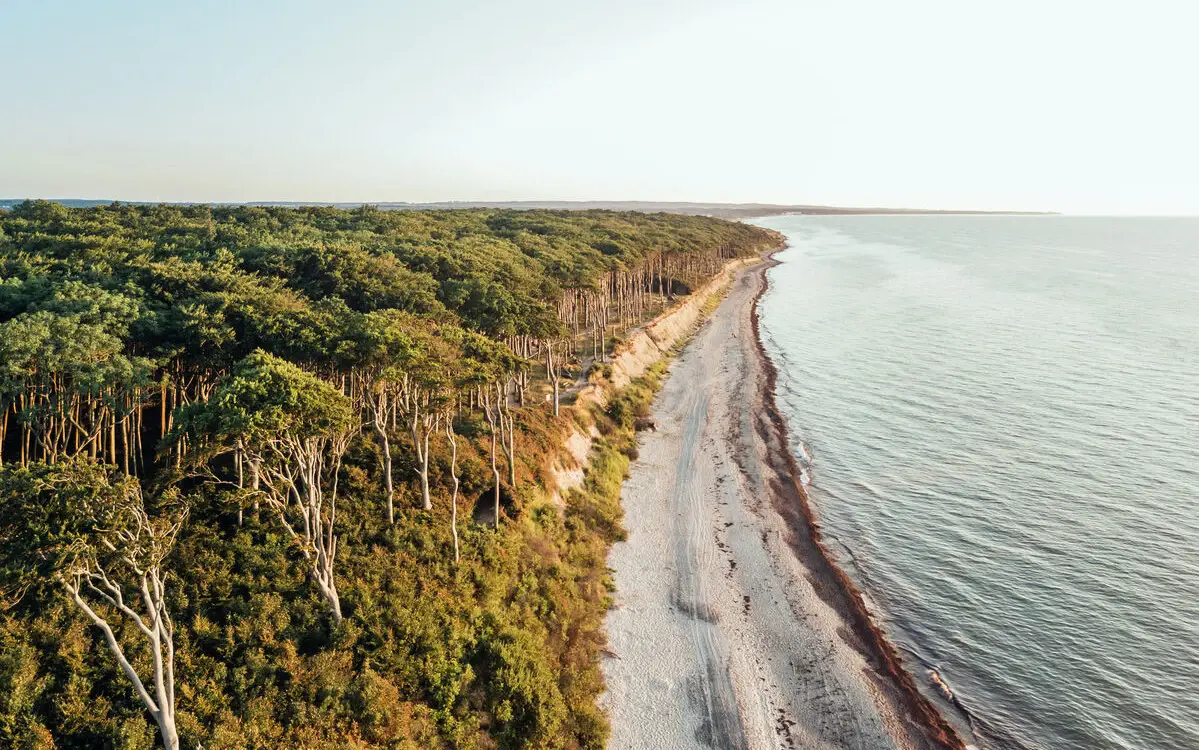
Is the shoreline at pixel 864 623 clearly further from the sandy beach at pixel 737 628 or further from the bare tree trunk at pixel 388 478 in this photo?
the bare tree trunk at pixel 388 478

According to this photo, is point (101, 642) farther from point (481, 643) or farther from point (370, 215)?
point (370, 215)

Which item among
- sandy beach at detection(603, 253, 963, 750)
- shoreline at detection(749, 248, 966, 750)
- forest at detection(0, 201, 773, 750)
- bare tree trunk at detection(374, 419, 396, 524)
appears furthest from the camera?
bare tree trunk at detection(374, 419, 396, 524)

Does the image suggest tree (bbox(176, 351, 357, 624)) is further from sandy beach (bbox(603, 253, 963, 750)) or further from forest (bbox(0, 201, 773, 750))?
sandy beach (bbox(603, 253, 963, 750))

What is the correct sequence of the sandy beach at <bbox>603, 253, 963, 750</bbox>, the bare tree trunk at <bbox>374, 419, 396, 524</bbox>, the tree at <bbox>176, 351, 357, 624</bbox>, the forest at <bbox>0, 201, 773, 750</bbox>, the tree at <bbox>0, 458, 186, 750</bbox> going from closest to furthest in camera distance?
the tree at <bbox>0, 458, 186, 750</bbox>
the forest at <bbox>0, 201, 773, 750</bbox>
the tree at <bbox>176, 351, 357, 624</bbox>
the sandy beach at <bbox>603, 253, 963, 750</bbox>
the bare tree trunk at <bbox>374, 419, 396, 524</bbox>

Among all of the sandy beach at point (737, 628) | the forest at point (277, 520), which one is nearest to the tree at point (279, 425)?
the forest at point (277, 520)

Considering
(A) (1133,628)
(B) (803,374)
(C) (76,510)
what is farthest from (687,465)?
(C) (76,510)

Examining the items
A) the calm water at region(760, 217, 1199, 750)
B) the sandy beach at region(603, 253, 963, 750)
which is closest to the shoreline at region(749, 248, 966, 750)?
the sandy beach at region(603, 253, 963, 750)
